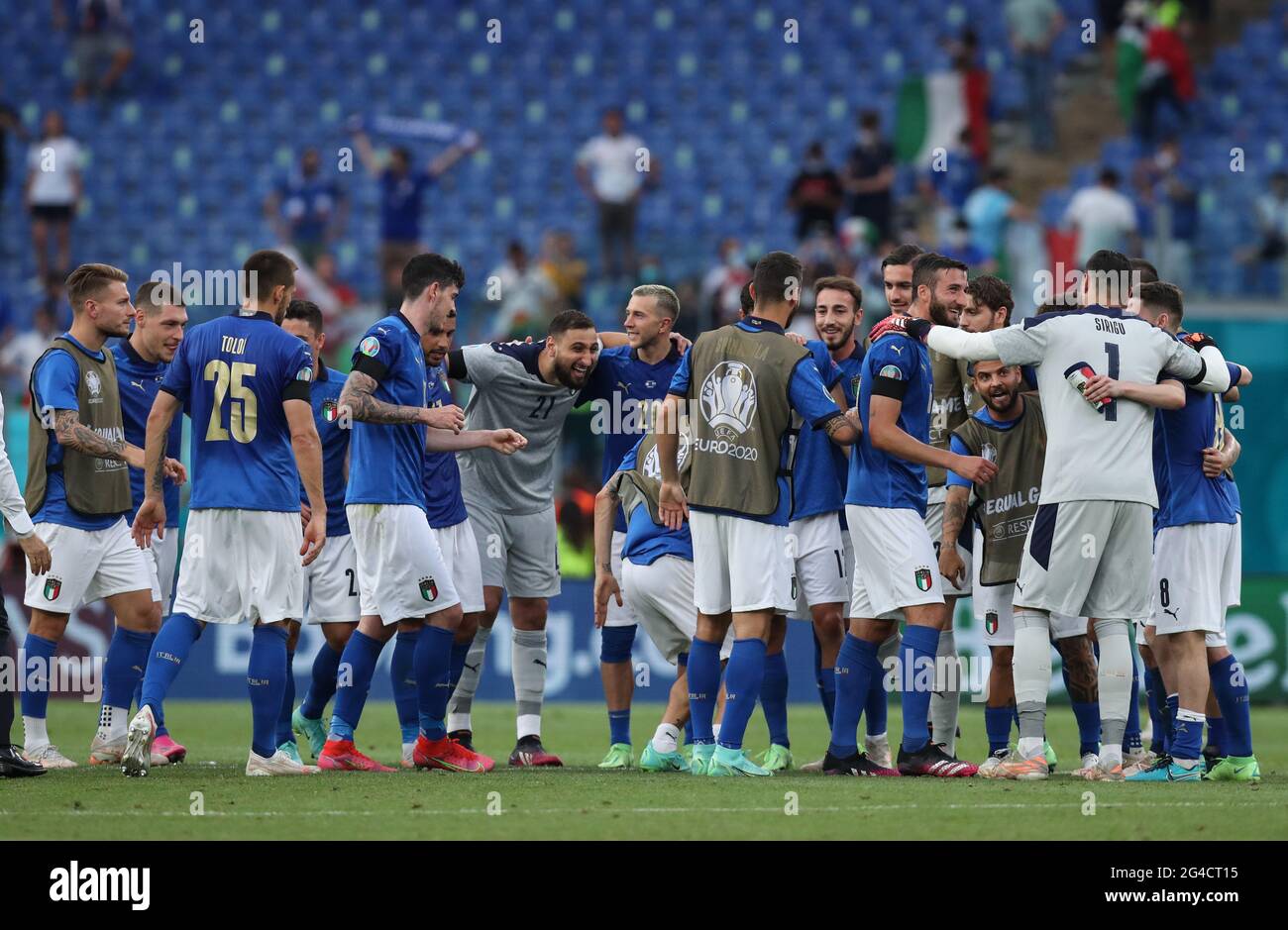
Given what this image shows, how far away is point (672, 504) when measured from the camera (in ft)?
29.4

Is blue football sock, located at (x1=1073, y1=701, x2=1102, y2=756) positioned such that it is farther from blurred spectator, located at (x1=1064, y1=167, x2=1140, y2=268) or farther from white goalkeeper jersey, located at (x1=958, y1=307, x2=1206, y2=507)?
blurred spectator, located at (x1=1064, y1=167, x2=1140, y2=268)

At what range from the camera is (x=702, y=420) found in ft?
29.1

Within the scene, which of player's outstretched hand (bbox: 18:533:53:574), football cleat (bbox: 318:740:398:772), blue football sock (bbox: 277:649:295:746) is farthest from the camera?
blue football sock (bbox: 277:649:295:746)

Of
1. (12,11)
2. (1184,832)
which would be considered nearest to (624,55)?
(12,11)

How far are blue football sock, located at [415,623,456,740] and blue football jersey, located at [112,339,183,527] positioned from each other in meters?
2.05

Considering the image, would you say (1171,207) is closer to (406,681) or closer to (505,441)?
(505,441)

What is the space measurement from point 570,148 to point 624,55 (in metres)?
1.85

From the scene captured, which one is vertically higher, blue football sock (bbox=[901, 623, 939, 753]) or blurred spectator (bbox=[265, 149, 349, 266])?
blurred spectator (bbox=[265, 149, 349, 266])

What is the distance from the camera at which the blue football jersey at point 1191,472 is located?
353 inches

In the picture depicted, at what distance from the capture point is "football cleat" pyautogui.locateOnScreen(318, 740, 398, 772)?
909cm

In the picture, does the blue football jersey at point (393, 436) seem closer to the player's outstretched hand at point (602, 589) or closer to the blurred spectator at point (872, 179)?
the player's outstretched hand at point (602, 589)

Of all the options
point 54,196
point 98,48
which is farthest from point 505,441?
point 98,48

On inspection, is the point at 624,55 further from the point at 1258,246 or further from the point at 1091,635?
the point at 1091,635

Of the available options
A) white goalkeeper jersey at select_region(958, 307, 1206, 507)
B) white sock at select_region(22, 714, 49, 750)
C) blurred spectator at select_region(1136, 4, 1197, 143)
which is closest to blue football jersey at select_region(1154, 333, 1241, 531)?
white goalkeeper jersey at select_region(958, 307, 1206, 507)
